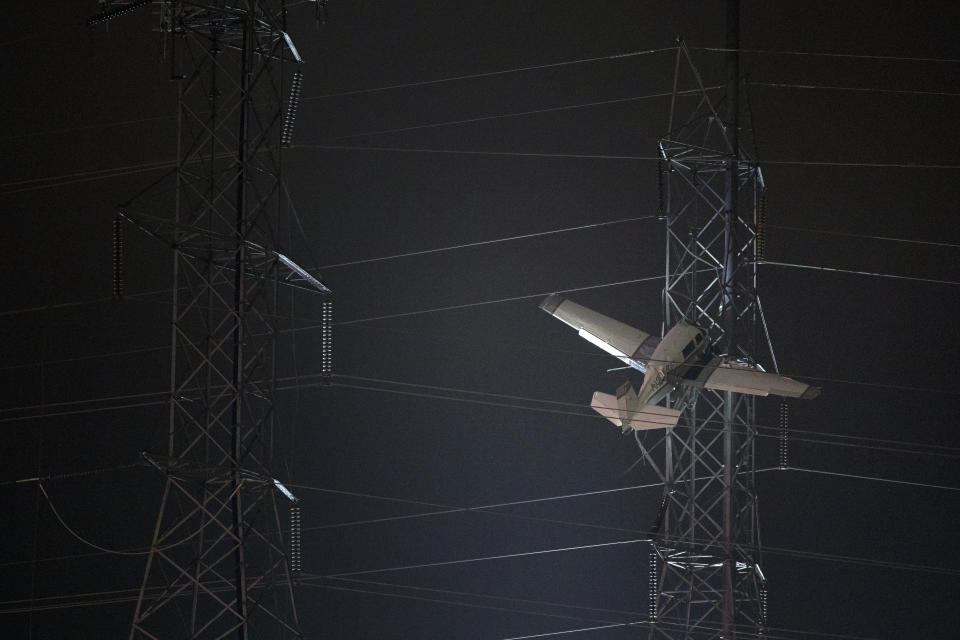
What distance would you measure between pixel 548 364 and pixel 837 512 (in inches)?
258

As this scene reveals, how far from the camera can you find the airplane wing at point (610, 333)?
22141 millimetres

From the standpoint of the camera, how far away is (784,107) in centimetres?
2772

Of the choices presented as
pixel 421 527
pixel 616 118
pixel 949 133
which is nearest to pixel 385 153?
pixel 616 118

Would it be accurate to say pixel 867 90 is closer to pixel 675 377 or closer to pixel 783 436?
pixel 783 436

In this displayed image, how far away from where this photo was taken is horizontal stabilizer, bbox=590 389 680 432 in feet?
68.9

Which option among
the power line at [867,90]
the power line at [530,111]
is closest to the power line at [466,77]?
the power line at [530,111]

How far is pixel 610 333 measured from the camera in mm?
22734

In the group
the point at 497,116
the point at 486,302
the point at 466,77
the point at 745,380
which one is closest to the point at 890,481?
the point at 745,380

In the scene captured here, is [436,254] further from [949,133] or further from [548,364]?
[949,133]

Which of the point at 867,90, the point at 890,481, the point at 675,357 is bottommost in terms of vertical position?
the point at 890,481

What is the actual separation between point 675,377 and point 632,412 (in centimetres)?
111

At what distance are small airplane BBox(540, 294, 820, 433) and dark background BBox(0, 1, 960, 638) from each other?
5.00m

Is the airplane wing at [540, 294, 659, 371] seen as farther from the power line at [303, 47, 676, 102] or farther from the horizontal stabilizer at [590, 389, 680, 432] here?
the power line at [303, 47, 676, 102]

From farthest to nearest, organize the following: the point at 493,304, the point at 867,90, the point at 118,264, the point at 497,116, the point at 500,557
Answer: the point at 497,116 → the point at 867,90 → the point at 493,304 → the point at 500,557 → the point at 118,264
